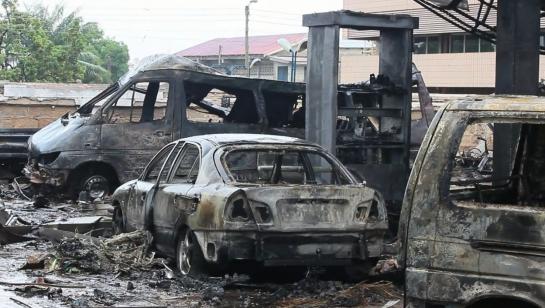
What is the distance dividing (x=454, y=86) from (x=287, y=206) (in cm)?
3183

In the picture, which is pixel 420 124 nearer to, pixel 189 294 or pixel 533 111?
pixel 189 294

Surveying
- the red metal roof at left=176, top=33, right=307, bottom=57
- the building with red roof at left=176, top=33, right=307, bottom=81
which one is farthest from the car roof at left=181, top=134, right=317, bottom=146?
the red metal roof at left=176, top=33, right=307, bottom=57

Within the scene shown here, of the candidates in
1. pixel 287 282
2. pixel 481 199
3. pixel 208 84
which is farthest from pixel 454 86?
Result: pixel 481 199

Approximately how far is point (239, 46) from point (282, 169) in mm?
59642

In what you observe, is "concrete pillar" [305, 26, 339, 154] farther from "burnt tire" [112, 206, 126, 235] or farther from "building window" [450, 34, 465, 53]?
"building window" [450, 34, 465, 53]

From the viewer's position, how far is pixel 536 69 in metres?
10.7

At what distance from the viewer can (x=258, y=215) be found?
7605mm

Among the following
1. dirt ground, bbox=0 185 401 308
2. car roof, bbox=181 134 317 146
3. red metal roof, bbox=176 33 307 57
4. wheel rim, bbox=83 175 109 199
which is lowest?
dirt ground, bbox=0 185 401 308

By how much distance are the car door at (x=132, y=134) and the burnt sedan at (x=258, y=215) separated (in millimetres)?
5641

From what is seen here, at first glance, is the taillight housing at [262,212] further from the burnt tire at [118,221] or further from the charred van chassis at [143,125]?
the charred van chassis at [143,125]

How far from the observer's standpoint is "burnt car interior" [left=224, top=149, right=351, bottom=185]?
9.04 meters

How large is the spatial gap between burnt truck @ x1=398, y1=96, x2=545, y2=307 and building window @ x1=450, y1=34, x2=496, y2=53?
36.1 metres

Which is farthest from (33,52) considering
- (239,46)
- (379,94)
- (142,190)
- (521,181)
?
(521,181)

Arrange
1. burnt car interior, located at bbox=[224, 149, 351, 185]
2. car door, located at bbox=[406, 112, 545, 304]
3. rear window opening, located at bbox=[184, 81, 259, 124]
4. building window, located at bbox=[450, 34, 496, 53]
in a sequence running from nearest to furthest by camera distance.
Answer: car door, located at bbox=[406, 112, 545, 304] → burnt car interior, located at bbox=[224, 149, 351, 185] → rear window opening, located at bbox=[184, 81, 259, 124] → building window, located at bbox=[450, 34, 496, 53]
